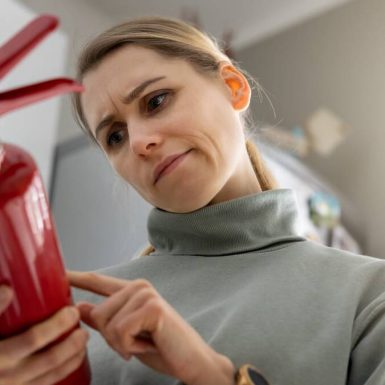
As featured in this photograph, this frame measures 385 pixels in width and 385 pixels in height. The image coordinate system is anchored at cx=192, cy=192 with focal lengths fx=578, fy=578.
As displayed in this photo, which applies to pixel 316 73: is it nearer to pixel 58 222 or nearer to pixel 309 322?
pixel 58 222

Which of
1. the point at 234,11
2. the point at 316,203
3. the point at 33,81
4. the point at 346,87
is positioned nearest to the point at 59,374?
the point at 33,81

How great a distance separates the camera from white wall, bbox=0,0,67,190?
4.77 feet

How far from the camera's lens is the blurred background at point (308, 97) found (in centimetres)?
185

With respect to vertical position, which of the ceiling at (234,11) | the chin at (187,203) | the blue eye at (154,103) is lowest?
the ceiling at (234,11)

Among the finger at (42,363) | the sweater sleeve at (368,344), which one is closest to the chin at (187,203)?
the sweater sleeve at (368,344)

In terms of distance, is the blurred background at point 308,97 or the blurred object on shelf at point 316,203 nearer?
the blurred object on shelf at point 316,203

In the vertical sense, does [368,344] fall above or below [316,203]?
above

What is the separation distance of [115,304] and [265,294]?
0.23m

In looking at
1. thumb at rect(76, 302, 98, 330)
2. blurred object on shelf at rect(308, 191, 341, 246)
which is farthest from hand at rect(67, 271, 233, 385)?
blurred object on shelf at rect(308, 191, 341, 246)

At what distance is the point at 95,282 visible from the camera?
1.60ft

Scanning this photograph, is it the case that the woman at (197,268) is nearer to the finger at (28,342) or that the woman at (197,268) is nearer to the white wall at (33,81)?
the finger at (28,342)

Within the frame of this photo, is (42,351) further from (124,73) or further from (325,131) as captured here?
(325,131)

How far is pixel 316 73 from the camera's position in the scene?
2.56 m

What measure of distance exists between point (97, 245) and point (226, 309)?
946 mm
